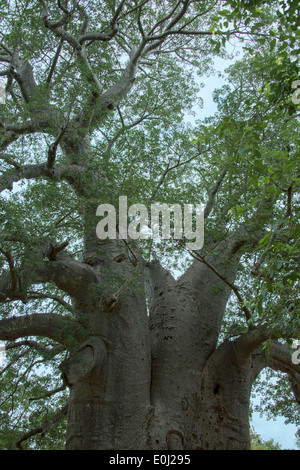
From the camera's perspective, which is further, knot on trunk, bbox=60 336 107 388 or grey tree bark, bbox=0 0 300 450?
grey tree bark, bbox=0 0 300 450

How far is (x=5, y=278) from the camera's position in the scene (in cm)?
395

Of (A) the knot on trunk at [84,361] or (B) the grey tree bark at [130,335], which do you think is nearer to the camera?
(A) the knot on trunk at [84,361]

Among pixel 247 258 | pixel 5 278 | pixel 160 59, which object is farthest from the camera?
pixel 160 59

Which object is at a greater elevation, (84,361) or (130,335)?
(130,335)

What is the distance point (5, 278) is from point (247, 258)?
8.81 ft

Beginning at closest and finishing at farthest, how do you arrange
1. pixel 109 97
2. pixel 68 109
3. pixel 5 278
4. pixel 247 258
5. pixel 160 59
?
pixel 5 278 < pixel 68 109 < pixel 247 258 < pixel 109 97 < pixel 160 59

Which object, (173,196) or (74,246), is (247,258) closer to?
(173,196)

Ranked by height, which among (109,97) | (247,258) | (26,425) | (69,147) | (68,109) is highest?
(109,97)

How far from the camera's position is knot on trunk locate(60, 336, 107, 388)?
383 cm

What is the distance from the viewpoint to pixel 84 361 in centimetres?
402

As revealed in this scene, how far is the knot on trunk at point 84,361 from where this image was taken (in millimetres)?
3834

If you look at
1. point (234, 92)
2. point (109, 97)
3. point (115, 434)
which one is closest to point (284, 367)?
point (115, 434)
